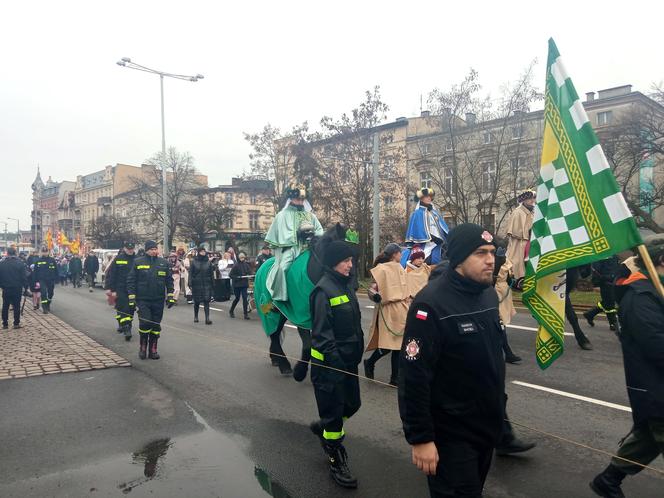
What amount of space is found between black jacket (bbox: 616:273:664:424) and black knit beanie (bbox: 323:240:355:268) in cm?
191

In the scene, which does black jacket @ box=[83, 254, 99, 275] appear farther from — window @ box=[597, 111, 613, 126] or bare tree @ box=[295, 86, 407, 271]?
window @ box=[597, 111, 613, 126]

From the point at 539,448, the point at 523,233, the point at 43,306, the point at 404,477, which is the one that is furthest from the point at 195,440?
the point at 43,306

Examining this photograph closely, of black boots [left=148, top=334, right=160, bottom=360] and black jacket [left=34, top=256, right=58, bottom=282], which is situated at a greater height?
black jacket [left=34, top=256, right=58, bottom=282]

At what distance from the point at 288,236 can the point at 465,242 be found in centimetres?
474

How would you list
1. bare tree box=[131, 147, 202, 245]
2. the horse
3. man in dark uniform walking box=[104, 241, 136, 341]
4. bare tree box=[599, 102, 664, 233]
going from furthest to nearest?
bare tree box=[131, 147, 202, 245], bare tree box=[599, 102, 664, 233], man in dark uniform walking box=[104, 241, 136, 341], the horse

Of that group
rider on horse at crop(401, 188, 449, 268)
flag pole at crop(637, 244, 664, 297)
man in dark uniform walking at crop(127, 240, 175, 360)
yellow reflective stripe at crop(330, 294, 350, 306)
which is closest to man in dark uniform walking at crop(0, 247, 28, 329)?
man in dark uniform walking at crop(127, 240, 175, 360)

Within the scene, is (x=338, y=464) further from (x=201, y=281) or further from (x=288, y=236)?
(x=201, y=281)

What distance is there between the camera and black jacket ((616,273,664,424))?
116 inches

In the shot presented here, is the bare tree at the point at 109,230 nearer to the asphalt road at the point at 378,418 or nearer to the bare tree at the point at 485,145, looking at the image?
the bare tree at the point at 485,145

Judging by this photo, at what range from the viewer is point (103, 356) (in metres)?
8.41

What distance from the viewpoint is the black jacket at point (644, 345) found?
296cm

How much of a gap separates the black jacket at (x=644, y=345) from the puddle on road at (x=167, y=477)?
240 cm

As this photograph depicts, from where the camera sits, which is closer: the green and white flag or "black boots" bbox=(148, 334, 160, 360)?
the green and white flag

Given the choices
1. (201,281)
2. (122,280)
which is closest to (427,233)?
(201,281)
